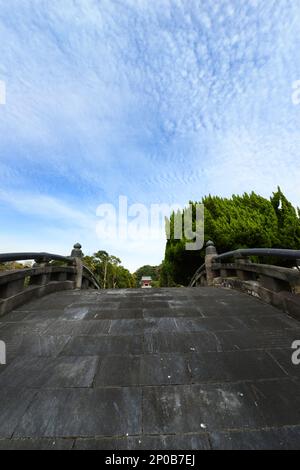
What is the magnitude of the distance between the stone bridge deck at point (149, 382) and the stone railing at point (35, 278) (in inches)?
21.5

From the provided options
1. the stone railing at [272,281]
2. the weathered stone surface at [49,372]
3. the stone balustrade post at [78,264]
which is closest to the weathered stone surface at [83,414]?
the weathered stone surface at [49,372]

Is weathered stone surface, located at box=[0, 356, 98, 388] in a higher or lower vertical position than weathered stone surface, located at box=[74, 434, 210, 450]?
higher

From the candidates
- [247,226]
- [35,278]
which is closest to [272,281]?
[35,278]

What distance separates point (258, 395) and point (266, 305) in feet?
9.22

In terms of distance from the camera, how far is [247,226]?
13.1 metres

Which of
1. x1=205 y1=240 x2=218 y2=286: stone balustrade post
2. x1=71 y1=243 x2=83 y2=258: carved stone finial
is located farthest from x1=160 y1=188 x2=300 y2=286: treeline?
x1=71 y1=243 x2=83 y2=258: carved stone finial

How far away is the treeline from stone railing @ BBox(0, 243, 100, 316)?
343 inches

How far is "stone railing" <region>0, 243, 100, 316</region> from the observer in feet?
13.7

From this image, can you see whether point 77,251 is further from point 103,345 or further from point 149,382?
point 149,382

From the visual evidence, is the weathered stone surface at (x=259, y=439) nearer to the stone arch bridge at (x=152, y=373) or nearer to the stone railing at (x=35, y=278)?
the stone arch bridge at (x=152, y=373)

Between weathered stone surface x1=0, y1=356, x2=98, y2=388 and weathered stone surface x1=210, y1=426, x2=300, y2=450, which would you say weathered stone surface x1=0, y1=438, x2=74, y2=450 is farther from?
weathered stone surface x1=210, y1=426, x2=300, y2=450

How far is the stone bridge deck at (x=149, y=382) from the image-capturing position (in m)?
1.67
